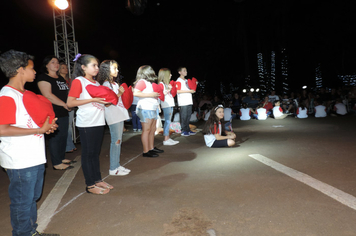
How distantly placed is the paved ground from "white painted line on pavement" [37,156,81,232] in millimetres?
13

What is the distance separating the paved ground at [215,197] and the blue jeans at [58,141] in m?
0.28

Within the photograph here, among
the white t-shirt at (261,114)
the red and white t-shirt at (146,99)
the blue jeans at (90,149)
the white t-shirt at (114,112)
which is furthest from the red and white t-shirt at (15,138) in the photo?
the white t-shirt at (261,114)

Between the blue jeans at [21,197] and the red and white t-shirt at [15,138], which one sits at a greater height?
the red and white t-shirt at [15,138]

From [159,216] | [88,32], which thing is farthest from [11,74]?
[88,32]

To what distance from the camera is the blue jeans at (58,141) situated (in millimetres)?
4473

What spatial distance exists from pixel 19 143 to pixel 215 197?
226 cm

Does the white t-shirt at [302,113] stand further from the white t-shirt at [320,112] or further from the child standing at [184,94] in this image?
the child standing at [184,94]

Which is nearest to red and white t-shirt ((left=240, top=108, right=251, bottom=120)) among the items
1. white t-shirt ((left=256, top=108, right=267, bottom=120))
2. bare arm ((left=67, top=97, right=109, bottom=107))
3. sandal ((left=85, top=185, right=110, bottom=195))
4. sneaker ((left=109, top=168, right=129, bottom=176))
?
white t-shirt ((left=256, top=108, right=267, bottom=120))

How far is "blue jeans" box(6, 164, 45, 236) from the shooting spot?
207 cm

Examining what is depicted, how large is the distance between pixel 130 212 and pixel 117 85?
77.8 inches

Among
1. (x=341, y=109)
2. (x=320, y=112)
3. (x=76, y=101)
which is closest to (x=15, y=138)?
(x=76, y=101)

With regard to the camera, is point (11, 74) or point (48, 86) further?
point (48, 86)

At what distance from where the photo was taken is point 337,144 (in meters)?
5.68

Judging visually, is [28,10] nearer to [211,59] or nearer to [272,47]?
[211,59]
